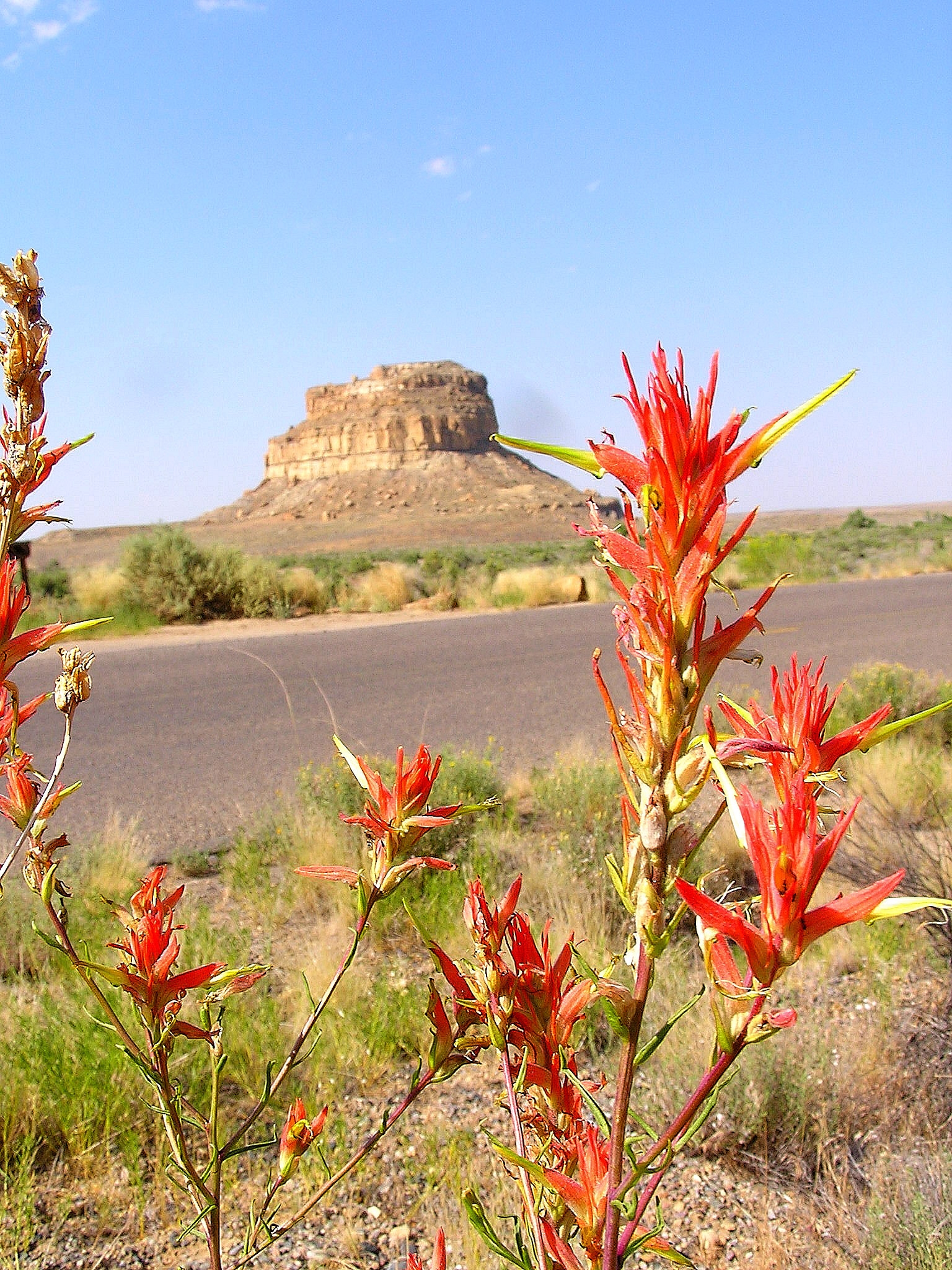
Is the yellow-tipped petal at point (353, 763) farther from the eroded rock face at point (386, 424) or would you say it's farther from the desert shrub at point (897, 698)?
the eroded rock face at point (386, 424)

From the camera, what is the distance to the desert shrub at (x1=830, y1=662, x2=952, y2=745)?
22.6 ft

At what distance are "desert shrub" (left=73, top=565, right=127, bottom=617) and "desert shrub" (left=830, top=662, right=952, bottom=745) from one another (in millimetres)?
13408

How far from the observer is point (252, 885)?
4.48 m

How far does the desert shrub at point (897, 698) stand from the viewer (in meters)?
6.90

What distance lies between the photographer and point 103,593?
18031mm

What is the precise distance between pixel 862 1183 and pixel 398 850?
216cm

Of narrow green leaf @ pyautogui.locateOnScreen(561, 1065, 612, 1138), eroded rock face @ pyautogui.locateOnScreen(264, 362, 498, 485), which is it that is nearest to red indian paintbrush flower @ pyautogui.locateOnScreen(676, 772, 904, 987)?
narrow green leaf @ pyautogui.locateOnScreen(561, 1065, 612, 1138)

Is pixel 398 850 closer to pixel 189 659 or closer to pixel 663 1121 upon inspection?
pixel 663 1121

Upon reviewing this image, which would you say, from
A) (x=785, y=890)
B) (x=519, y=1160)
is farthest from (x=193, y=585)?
(x=785, y=890)

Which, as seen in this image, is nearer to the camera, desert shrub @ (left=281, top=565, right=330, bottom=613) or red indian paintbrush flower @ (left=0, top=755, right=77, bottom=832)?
red indian paintbrush flower @ (left=0, top=755, right=77, bottom=832)

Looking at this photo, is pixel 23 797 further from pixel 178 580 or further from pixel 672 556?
pixel 178 580

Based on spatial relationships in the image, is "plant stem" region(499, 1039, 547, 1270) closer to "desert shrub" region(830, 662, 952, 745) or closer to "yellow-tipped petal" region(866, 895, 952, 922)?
"yellow-tipped petal" region(866, 895, 952, 922)

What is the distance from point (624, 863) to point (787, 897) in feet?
0.43

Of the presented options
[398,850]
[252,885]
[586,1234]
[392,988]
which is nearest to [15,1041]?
[392,988]
